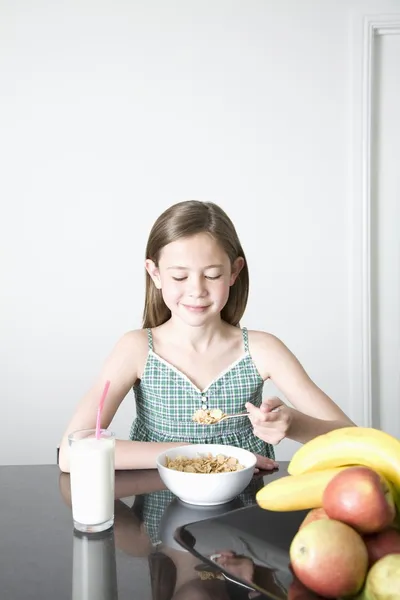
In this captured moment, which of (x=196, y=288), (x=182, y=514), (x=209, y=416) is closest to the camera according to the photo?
(x=182, y=514)

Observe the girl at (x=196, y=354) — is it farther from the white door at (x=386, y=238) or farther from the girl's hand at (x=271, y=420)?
the white door at (x=386, y=238)

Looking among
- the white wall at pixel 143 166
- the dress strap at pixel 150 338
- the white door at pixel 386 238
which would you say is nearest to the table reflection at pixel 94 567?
the dress strap at pixel 150 338

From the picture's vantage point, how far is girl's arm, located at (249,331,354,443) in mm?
1321

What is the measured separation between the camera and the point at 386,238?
2934 mm

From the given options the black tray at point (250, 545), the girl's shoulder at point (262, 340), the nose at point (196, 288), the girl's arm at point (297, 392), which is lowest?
the black tray at point (250, 545)

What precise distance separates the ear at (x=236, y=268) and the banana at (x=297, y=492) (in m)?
0.79

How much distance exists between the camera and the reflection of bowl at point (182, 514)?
92cm

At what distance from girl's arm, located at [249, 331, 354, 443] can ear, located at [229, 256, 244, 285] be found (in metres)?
0.16

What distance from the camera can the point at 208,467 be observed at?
108 cm

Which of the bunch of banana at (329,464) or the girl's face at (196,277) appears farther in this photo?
the girl's face at (196,277)

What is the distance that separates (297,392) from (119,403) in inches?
16.3

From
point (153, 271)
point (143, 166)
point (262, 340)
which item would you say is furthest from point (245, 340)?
point (143, 166)

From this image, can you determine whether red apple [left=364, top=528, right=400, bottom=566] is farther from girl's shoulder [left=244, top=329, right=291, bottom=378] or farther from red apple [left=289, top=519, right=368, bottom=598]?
girl's shoulder [left=244, top=329, right=291, bottom=378]

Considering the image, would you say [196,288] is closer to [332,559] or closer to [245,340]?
[245,340]
